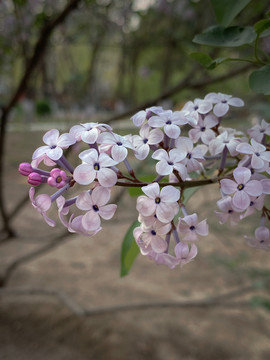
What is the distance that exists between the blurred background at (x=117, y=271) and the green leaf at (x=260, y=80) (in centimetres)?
120

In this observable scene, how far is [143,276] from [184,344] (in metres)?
1.08

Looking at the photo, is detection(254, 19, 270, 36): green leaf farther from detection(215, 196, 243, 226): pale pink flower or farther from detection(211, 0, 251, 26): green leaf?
detection(215, 196, 243, 226): pale pink flower

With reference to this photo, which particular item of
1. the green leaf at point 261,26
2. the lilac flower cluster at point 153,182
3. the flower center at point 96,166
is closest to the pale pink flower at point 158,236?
the lilac flower cluster at point 153,182

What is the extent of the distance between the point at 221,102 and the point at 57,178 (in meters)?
0.32

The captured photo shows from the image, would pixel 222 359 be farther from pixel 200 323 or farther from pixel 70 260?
pixel 70 260

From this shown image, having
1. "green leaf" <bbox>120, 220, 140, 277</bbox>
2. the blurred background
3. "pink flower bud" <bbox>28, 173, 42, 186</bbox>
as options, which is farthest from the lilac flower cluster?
the blurred background

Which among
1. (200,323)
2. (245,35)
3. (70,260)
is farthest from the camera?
(70,260)

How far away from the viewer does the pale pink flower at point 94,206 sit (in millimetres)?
475

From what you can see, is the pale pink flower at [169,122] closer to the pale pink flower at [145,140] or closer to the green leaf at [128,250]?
the pale pink flower at [145,140]

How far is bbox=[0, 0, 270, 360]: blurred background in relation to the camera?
258cm

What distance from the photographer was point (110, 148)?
0.52 m

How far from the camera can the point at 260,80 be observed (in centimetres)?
64

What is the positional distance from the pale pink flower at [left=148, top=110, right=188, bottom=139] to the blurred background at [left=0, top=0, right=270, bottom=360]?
4.17 feet

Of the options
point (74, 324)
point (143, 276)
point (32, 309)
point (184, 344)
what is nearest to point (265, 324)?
point (184, 344)
